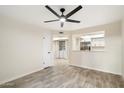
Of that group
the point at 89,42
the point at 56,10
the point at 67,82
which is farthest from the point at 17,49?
the point at 89,42

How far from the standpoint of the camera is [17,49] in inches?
154

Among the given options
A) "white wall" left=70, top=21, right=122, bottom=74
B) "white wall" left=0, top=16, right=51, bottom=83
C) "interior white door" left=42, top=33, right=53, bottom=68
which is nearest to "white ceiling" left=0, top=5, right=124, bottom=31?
"white wall" left=0, top=16, right=51, bottom=83

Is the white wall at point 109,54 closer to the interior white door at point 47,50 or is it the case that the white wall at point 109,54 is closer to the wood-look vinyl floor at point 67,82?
the wood-look vinyl floor at point 67,82

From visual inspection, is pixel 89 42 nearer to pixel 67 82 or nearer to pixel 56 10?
pixel 67 82

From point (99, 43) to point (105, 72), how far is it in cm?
198

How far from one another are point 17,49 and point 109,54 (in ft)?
13.5

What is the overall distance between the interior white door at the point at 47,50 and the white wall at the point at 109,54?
7.49 ft

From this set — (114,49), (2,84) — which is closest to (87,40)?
(114,49)

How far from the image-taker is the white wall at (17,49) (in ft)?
11.1

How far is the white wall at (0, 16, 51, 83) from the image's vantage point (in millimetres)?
3379

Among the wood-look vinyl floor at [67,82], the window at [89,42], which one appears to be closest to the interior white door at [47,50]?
the window at [89,42]

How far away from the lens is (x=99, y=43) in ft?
20.0

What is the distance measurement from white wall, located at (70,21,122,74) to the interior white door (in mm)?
2284
